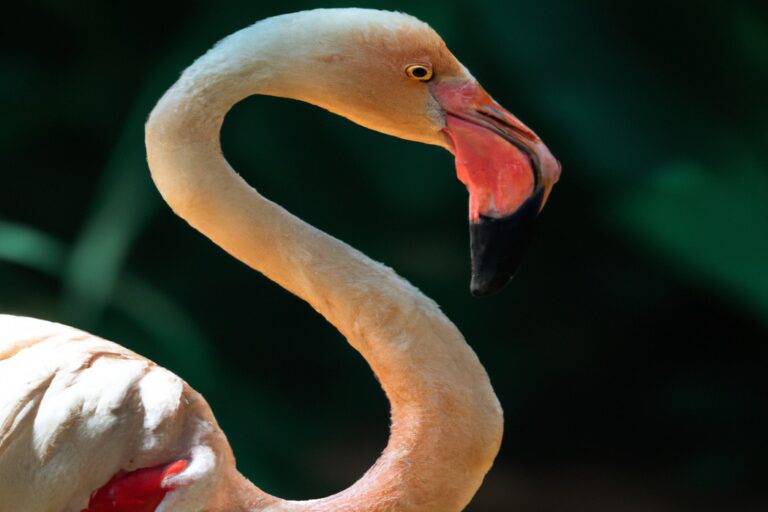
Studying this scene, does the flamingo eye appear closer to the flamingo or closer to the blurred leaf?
the flamingo

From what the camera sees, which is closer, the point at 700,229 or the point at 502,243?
the point at 502,243

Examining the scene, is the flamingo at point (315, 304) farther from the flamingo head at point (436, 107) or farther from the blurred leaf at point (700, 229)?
the blurred leaf at point (700, 229)

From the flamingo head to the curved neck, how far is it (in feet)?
0.26

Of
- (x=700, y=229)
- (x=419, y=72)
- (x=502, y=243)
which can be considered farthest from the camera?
(x=700, y=229)

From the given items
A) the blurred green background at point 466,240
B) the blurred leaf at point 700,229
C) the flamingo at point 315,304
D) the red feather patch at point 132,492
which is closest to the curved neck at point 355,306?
the flamingo at point 315,304

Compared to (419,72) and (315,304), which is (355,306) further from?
(419,72)

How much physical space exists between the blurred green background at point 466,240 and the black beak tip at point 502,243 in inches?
51.8

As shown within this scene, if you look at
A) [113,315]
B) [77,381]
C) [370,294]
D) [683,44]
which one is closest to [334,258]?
[370,294]

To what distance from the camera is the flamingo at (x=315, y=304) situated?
1.33 m

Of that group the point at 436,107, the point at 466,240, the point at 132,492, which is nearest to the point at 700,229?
the point at 466,240

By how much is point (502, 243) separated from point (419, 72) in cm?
30

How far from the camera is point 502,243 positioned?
1.33 meters

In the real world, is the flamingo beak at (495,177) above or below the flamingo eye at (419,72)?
below

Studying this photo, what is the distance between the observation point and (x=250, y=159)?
270 centimetres
